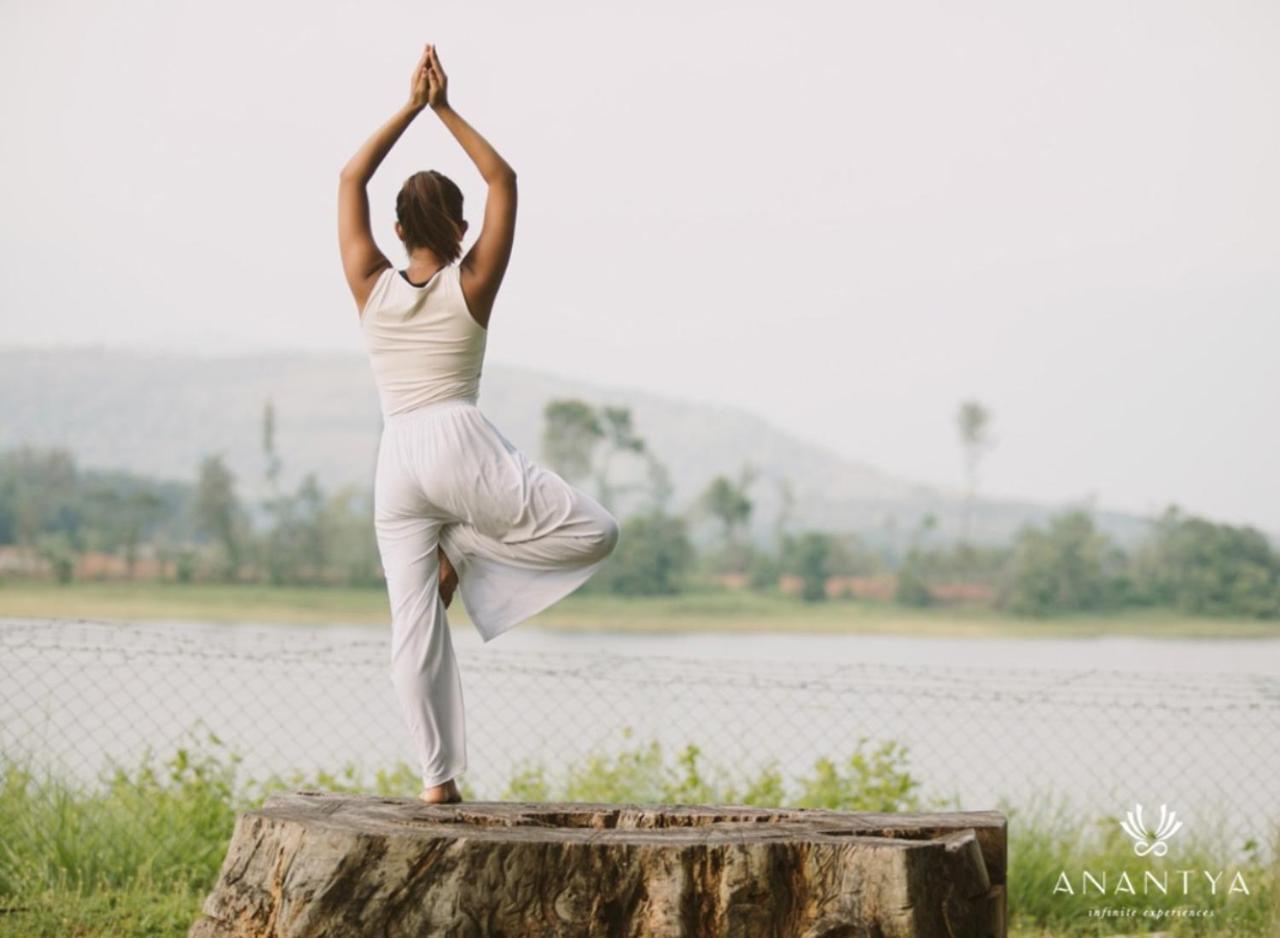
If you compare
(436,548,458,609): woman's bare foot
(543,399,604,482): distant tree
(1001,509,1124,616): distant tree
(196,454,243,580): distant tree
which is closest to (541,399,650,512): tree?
(543,399,604,482): distant tree

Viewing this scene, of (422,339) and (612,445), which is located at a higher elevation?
(612,445)

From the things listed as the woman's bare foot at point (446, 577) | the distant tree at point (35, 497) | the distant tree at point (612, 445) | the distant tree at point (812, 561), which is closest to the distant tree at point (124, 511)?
the distant tree at point (35, 497)

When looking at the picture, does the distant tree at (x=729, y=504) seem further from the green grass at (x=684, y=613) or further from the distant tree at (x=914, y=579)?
the distant tree at (x=914, y=579)

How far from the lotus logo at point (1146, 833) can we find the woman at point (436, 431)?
240 cm

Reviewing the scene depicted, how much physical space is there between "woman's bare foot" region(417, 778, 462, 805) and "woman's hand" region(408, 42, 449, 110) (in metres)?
1.34

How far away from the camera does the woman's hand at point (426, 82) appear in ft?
10.1

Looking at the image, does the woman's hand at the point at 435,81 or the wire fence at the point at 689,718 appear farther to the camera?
the wire fence at the point at 689,718

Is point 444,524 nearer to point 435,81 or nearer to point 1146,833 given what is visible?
point 435,81

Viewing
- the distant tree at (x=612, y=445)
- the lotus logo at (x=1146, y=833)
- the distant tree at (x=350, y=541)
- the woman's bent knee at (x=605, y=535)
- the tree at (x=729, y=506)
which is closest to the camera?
the woman's bent knee at (x=605, y=535)

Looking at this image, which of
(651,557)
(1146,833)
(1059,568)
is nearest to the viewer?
(1146,833)

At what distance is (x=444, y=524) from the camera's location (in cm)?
323

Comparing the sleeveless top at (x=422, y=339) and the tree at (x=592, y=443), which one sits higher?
the tree at (x=592, y=443)

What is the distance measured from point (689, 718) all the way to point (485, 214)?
9.12 feet

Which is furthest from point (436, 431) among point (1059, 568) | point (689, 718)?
point (1059, 568)
